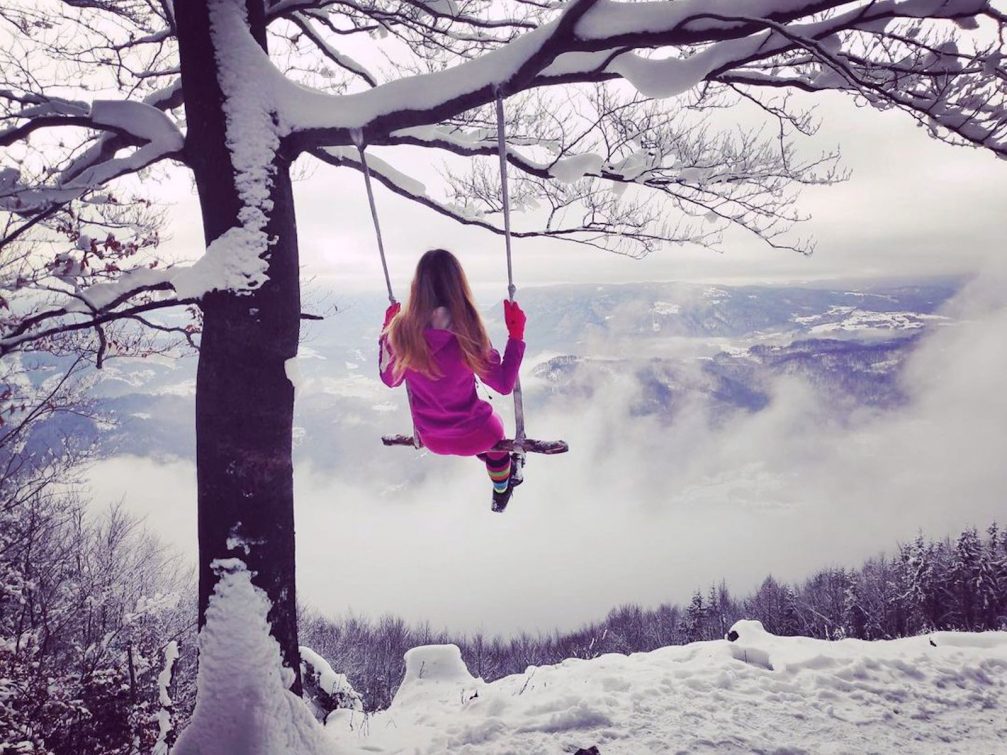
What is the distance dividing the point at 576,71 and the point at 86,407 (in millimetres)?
12226

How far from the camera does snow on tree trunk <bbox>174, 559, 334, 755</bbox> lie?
8.82ft

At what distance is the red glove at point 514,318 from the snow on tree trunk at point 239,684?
1.81 meters

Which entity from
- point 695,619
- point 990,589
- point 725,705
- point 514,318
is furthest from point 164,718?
point 695,619

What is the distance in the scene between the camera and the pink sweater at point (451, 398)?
3.15 m

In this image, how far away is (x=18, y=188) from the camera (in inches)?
132

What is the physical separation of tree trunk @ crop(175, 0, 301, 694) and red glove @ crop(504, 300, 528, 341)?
1.16 meters

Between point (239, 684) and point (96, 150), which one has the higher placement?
point (96, 150)

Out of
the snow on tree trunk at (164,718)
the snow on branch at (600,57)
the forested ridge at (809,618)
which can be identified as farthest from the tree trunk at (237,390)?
the forested ridge at (809,618)

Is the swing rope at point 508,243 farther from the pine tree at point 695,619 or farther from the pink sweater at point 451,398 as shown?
the pine tree at point 695,619

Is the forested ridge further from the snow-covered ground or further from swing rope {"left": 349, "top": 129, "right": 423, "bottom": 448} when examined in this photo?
swing rope {"left": 349, "top": 129, "right": 423, "bottom": 448}

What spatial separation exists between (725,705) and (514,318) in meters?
2.82

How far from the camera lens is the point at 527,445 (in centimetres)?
312

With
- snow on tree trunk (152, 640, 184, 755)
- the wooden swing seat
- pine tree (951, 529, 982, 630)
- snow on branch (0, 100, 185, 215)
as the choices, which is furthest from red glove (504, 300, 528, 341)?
pine tree (951, 529, 982, 630)

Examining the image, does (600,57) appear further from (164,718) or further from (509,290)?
(164,718)
